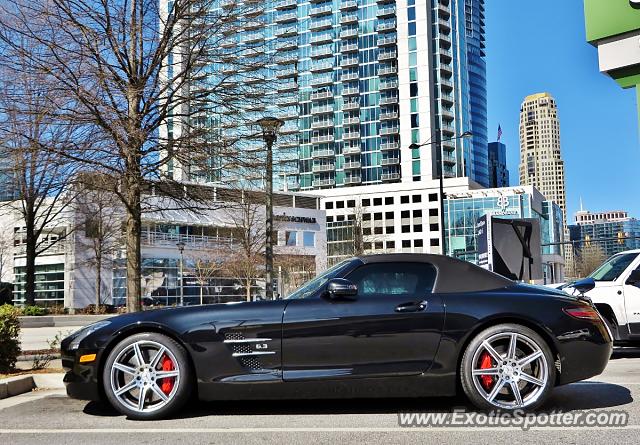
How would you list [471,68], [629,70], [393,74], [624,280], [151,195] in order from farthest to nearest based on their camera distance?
[471,68]
[393,74]
[629,70]
[151,195]
[624,280]

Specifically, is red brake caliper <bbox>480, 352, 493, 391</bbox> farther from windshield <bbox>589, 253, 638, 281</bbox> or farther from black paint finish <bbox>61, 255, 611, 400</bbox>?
windshield <bbox>589, 253, 638, 281</bbox>

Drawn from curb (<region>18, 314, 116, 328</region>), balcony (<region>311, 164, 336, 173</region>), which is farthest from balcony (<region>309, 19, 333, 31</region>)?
curb (<region>18, 314, 116, 328</region>)

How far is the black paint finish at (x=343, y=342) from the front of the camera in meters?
4.91

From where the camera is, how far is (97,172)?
34.1 feet

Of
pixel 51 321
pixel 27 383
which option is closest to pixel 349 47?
pixel 51 321

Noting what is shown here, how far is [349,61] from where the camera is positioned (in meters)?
108

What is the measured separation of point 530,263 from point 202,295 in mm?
38269

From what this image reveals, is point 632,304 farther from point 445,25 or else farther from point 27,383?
point 445,25

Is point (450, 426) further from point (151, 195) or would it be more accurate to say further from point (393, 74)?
point (393, 74)

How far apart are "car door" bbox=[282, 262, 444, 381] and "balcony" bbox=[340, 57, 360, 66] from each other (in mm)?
105727

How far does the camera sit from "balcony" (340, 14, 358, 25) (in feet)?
353

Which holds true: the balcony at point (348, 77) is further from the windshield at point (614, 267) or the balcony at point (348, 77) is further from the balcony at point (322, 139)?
the windshield at point (614, 267)

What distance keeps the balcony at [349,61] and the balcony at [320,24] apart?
22.0 feet

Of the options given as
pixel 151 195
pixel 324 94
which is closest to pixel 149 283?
pixel 151 195
